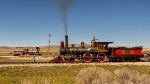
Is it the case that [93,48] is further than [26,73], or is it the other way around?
[93,48]

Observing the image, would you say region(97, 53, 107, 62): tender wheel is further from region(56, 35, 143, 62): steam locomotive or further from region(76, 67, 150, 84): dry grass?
region(76, 67, 150, 84): dry grass

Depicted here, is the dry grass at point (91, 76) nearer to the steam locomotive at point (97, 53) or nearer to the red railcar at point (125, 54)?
the steam locomotive at point (97, 53)

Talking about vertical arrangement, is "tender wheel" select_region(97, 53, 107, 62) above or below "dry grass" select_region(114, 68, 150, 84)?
above

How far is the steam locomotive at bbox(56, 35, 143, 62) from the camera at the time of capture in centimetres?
4281

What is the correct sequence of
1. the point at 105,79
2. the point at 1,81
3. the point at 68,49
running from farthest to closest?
the point at 68,49 → the point at 1,81 → the point at 105,79

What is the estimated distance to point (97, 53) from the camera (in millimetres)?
44062

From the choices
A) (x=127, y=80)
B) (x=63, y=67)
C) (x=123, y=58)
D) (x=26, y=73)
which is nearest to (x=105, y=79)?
(x=127, y=80)

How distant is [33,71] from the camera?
3297cm

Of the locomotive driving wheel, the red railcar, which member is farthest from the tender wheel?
the locomotive driving wheel

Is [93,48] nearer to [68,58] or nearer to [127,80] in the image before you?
[68,58]

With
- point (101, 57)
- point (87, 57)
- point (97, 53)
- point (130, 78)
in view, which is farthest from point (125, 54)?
point (130, 78)

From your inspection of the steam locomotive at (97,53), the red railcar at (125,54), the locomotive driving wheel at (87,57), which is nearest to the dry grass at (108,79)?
the steam locomotive at (97,53)

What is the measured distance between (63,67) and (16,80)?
963 cm

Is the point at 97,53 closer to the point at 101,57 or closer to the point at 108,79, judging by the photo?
the point at 101,57
